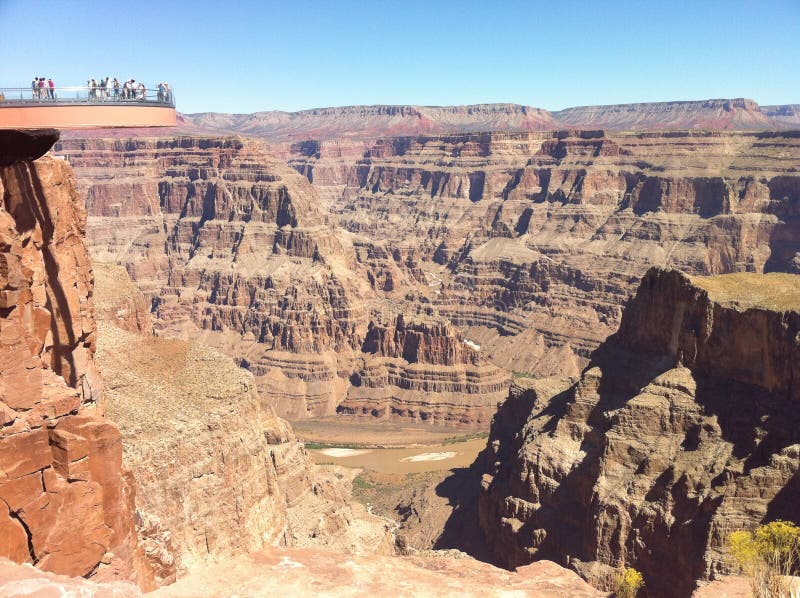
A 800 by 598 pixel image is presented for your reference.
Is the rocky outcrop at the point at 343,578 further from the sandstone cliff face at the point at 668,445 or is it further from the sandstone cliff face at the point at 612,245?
the sandstone cliff face at the point at 612,245

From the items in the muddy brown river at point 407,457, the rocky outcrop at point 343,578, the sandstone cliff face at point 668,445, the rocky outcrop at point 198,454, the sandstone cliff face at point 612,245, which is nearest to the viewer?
the rocky outcrop at point 343,578

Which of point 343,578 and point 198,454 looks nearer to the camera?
point 343,578

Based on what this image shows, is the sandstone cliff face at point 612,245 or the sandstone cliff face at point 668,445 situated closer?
the sandstone cliff face at point 668,445

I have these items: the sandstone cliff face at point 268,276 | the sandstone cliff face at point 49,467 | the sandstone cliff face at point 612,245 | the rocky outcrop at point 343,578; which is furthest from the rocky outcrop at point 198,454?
the sandstone cliff face at point 612,245

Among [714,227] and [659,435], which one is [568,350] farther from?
[659,435]

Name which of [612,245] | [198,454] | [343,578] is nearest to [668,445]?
[198,454]

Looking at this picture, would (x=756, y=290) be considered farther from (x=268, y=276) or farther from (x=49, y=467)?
(x=268, y=276)

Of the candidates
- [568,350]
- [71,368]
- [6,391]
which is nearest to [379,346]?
[568,350]
